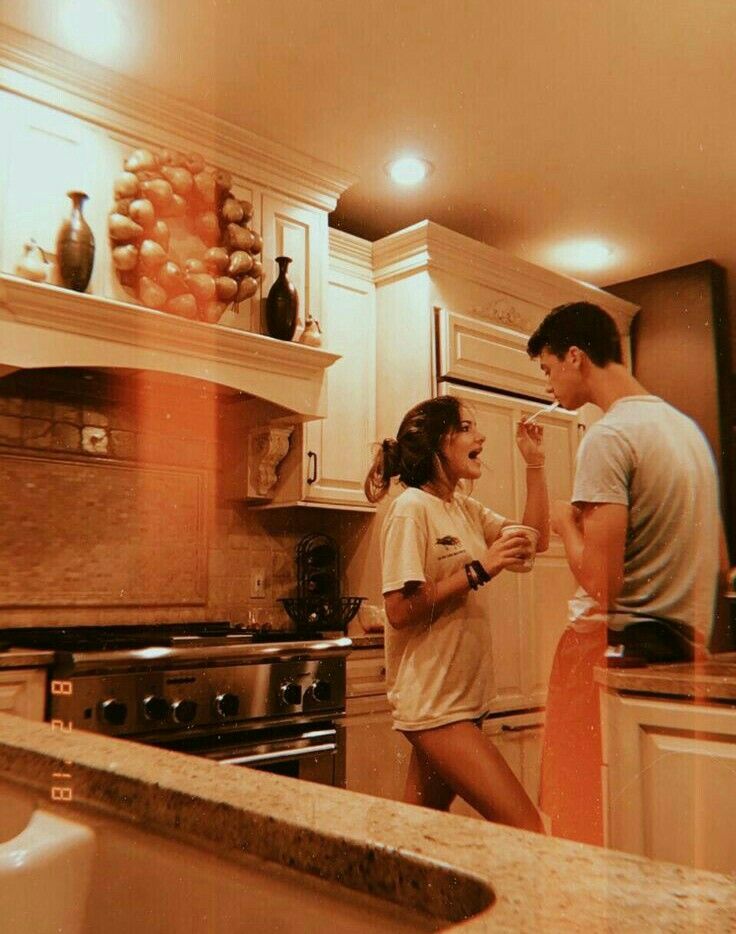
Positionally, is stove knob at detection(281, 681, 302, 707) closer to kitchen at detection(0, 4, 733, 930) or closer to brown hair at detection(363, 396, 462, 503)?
kitchen at detection(0, 4, 733, 930)

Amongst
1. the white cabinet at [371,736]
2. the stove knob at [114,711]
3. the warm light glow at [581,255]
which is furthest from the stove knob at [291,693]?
the warm light glow at [581,255]

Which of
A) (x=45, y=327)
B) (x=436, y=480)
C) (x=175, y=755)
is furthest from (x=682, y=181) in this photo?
(x=175, y=755)

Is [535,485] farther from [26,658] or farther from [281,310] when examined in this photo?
[26,658]

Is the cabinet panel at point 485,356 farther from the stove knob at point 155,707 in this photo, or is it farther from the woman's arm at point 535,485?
the stove knob at point 155,707

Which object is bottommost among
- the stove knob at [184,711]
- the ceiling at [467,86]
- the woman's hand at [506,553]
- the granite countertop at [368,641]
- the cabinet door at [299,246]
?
the stove knob at [184,711]

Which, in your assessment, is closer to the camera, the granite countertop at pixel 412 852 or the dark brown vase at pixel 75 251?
the granite countertop at pixel 412 852

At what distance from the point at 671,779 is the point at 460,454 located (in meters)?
0.70

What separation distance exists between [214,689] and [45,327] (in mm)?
859

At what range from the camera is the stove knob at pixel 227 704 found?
6.12 feet

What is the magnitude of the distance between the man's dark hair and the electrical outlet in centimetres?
125

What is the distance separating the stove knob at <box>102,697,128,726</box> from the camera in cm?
169

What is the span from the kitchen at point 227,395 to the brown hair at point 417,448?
0.57 m

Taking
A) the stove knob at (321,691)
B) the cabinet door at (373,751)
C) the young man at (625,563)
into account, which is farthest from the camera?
the cabinet door at (373,751)

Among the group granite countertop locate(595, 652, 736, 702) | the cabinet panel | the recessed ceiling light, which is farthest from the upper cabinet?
granite countertop locate(595, 652, 736, 702)
